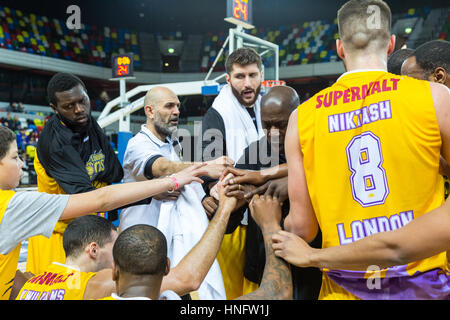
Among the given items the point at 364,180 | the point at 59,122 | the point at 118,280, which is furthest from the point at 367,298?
the point at 59,122

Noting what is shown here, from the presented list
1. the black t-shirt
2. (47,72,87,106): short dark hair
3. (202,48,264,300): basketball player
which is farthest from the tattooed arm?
(47,72,87,106): short dark hair

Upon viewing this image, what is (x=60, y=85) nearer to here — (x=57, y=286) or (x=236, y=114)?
(x=236, y=114)

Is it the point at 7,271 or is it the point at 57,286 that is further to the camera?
the point at 7,271

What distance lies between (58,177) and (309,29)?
20015 mm

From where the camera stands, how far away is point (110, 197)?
6.50ft

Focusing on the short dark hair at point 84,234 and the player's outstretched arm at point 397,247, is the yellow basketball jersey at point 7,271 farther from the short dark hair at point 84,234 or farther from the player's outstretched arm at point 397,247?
the player's outstretched arm at point 397,247

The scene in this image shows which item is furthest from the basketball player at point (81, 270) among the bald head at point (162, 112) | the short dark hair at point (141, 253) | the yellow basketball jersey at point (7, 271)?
the bald head at point (162, 112)

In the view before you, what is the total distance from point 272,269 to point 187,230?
2.75ft

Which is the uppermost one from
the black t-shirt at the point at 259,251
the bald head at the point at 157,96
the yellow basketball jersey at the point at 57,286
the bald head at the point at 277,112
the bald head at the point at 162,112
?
the bald head at the point at 157,96

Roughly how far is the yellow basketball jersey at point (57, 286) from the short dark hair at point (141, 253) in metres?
0.59

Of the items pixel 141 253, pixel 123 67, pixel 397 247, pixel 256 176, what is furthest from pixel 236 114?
pixel 123 67

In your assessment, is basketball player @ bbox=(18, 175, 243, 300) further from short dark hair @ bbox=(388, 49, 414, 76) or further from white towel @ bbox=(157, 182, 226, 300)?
short dark hair @ bbox=(388, 49, 414, 76)

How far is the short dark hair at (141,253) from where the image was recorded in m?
1.43

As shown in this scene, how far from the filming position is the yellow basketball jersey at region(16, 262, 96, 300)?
6.17 feet
